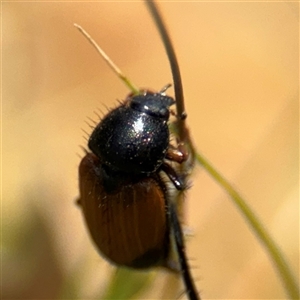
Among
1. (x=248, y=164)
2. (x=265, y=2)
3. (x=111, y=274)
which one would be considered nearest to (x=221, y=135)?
(x=248, y=164)

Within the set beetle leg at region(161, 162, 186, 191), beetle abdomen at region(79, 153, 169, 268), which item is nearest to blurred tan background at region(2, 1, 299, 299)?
beetle abdomen at region(79, 153, 169, 268)

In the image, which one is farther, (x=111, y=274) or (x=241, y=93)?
(x=241, y=93)

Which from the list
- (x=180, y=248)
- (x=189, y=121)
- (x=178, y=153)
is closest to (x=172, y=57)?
(x=178, y=153)

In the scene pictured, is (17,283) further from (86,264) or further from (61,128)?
(61,128)

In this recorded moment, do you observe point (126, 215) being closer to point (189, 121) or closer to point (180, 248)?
point (180, 248)

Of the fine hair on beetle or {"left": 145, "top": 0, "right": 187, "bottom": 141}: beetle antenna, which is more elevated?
{"left": 145, "top": 0, "right": 187, "bottom": 141}: beetle antenna

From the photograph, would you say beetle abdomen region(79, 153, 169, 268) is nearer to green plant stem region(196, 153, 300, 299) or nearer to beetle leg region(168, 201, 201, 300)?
beetle leg region(168, 201, 201, 300)

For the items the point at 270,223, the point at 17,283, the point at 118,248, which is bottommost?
the point at 270,223
